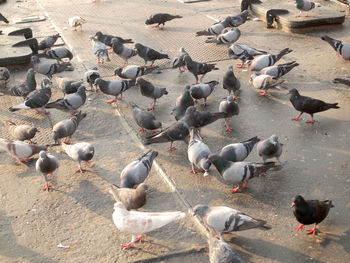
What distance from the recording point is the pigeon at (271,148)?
5812mm

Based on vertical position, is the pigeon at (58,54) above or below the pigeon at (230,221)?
below

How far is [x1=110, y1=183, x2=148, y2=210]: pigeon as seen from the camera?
514 centimetres

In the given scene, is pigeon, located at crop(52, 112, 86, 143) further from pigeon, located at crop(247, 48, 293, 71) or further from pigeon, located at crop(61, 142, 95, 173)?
pigeon, located at crop(247, 48, 293, 71)

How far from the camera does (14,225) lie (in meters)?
5.23

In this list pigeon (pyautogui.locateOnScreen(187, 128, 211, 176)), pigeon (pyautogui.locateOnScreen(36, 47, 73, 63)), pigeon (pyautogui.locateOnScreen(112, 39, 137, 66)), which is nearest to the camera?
pigeon (pyautogui.locateOnScreen(187, 128, 211, 176))

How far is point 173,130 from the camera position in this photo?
6438 millimetres

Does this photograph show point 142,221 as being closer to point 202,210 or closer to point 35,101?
point 202,210

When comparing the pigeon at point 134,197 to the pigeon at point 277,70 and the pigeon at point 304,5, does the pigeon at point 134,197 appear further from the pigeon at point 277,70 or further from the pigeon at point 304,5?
the pigeon at point 304,5

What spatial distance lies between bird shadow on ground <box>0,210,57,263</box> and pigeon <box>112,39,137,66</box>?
17.6 ft

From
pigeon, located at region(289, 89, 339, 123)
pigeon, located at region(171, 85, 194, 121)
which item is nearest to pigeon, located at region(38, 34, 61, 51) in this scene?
pigeon, located at region(171, 85, 194, 121)

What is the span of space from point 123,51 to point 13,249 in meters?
5.78

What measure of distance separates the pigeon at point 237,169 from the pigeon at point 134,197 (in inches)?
40.7

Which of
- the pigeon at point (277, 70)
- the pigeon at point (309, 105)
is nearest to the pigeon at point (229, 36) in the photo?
the pigeon at point (277, 70)

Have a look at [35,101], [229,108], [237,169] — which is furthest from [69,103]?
[237,169]
